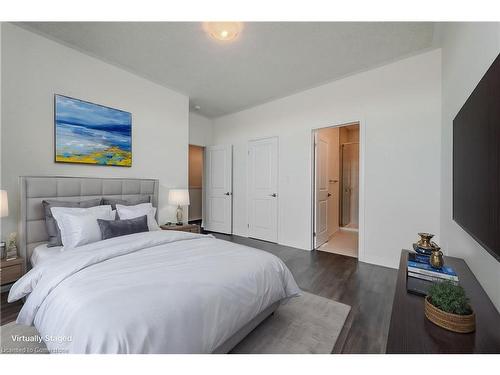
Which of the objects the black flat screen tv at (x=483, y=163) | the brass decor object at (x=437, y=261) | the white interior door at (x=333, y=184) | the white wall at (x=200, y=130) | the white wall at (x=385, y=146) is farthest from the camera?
the white wall at (x=200, y=130)

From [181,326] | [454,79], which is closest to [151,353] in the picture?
[181,326]

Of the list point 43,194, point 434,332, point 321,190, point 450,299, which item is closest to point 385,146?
point 321,190

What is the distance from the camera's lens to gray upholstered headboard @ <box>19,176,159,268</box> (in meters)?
2.16

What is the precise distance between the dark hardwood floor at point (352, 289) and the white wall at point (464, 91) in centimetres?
76

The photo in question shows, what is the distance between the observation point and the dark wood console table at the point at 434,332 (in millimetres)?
793

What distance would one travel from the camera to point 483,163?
93 cm

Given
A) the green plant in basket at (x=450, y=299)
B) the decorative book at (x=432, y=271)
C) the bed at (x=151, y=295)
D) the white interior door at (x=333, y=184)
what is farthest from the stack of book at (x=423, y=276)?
the white interior door at (x=333, y=184)

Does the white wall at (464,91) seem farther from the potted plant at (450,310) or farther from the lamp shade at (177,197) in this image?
the lamp shade at (177,197)

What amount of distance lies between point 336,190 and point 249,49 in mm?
3665

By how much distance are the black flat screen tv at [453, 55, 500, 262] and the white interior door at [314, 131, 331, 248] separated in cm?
247

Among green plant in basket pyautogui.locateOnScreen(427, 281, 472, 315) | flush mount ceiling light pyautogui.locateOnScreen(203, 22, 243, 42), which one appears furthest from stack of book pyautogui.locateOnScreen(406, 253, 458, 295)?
flush mount ceiling light pyautogui.locateOnScreen(203, 22, 243, 42)

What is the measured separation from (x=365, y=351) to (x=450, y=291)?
851 millimetres
